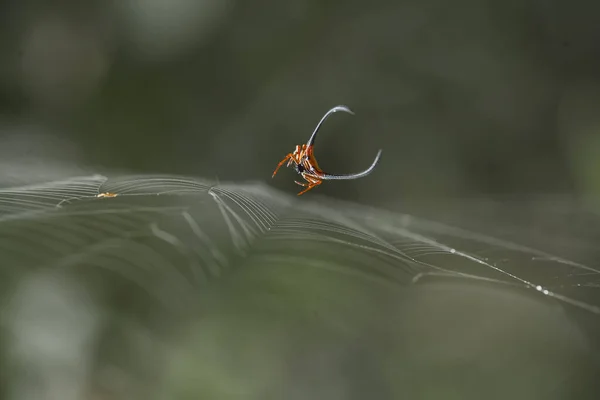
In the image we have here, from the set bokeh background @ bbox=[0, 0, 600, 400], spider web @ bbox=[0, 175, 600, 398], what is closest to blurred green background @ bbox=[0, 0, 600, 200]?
bokeh background @ bbox=[0, 0, 600, 400]

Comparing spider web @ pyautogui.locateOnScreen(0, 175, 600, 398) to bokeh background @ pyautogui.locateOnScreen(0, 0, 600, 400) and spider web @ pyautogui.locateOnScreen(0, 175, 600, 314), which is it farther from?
bokeh background @ pyautogui.locateOnScreen(0, 0, 600, 400)

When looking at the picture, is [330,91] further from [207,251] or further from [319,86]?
[207,251]

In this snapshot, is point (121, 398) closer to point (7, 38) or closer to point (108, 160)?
point (108, 160)

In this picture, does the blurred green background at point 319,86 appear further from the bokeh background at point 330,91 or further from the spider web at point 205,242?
the spider web at point 205,242

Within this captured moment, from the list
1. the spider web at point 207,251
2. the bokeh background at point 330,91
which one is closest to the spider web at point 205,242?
the spider web at point 207,251

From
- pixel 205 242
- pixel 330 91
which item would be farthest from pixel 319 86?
pixel 205 242

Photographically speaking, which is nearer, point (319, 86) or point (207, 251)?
point (207, 251)
